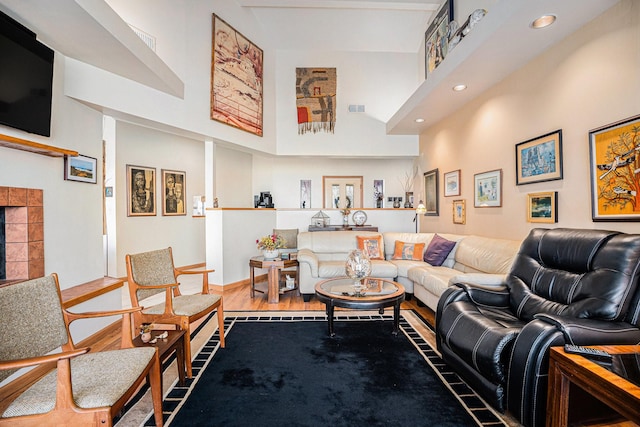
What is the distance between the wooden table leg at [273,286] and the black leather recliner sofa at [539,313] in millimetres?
2284

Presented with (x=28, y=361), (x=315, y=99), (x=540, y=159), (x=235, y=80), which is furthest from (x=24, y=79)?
(x=540, y=159)

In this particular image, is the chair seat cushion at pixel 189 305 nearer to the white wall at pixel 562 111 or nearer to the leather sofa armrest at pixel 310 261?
the leather sofa armrest at pixel 310 261

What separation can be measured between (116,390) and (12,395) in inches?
60.6

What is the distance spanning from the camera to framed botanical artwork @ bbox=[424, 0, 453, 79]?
Answer: 4.26 m

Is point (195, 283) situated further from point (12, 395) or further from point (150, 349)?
point (150, 349)

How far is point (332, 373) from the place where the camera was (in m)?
2.28

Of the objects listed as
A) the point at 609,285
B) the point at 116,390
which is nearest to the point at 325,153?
the point at 609,285

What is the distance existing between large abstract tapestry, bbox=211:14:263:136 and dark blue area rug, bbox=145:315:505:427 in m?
3.32

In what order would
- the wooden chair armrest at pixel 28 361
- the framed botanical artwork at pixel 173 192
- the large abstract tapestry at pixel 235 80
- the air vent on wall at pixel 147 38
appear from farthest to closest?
1. the framed botanical artwork at pixel 173 192
2. the large abstract tapestry at pixel 235 80
3. the air vent on wall at pixel 147 38
4. the wooden chair armrest at pixel 28 361

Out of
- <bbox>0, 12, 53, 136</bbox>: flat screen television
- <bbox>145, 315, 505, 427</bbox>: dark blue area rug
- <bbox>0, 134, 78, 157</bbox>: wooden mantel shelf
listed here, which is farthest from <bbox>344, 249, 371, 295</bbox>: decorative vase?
<bbox>0, 12, 53, 136</bbox>: flat screen television

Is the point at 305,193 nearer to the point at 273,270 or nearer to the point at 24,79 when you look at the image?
the point at 273,270

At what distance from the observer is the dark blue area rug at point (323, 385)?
1.79m

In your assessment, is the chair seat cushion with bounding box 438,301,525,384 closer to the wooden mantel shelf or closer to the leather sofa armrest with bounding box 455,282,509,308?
the leather sofa armrest with bounding box 455,282,509,308

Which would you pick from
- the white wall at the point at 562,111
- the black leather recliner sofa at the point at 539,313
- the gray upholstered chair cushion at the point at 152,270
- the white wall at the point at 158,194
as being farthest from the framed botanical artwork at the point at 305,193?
the black leather recliner sofa at the point at 539,313
